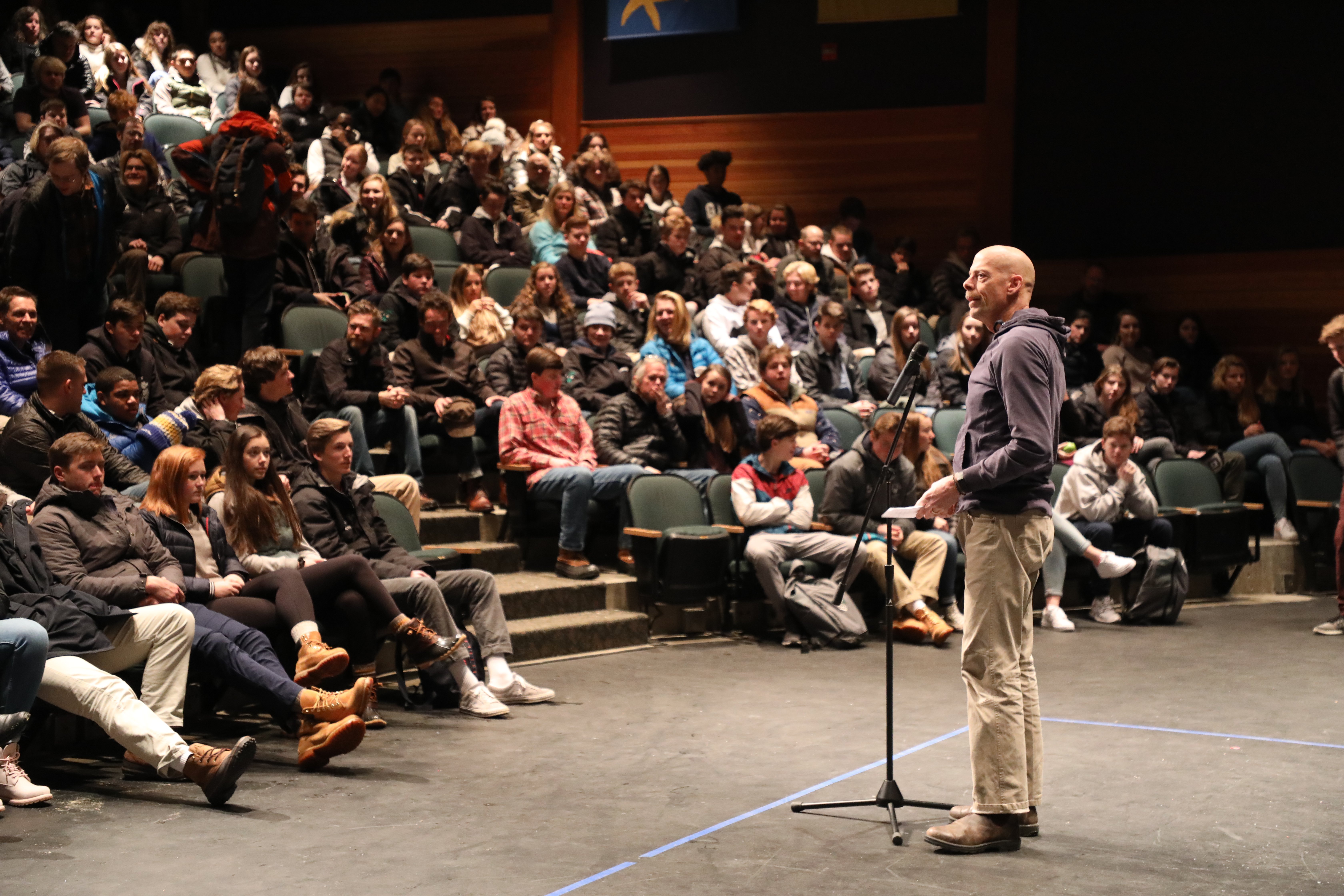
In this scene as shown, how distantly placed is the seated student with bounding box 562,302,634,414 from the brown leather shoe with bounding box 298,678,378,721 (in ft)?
10.9

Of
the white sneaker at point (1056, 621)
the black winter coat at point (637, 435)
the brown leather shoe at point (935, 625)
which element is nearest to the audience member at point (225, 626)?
the black winter coat at point (637, 435)

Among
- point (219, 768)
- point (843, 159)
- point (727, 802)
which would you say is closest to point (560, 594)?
point (727, 802)

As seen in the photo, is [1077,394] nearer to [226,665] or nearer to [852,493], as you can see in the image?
[852,493]

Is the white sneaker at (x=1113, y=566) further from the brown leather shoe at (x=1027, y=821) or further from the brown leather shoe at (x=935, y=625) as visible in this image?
the brown leather shoe at (x=1027, y=821)

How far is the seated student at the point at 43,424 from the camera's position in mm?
4824

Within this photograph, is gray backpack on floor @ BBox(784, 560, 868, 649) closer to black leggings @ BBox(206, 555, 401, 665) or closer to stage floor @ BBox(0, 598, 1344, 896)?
stage floor @ BBox(0, 598, 1344, 896)

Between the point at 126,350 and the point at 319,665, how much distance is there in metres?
2.14

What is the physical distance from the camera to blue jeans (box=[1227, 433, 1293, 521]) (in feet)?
27.9

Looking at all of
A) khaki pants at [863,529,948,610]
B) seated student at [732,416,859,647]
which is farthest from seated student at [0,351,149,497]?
khaki pants at [863,529,948,610]

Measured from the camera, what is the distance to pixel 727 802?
3877 millimetres

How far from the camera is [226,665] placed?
172 inches

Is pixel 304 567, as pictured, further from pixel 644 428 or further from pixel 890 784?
pixel 644 428

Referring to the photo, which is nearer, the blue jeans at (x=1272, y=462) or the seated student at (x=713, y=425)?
the seated student at (x=713, y=425)

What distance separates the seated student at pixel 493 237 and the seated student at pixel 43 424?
4251 millimetres
